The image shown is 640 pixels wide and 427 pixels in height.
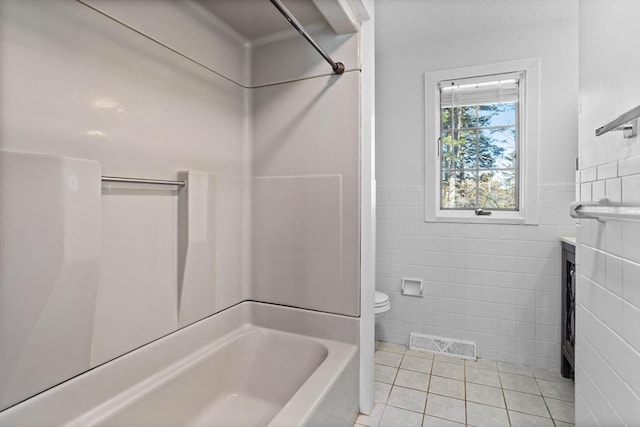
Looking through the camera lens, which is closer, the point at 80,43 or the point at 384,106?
the point at 80,43

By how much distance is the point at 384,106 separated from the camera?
2693 mm

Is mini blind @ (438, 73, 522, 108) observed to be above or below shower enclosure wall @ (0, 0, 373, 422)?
above

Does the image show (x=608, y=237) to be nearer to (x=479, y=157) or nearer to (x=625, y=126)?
(x=625, y=126)

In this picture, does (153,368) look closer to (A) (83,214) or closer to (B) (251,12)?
(A) (83,214)

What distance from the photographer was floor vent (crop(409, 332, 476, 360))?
7.93 feet

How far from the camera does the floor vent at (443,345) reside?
2.42 meters

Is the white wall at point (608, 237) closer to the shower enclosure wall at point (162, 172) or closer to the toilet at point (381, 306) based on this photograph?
the shower enclosure wall at point (162, 172)

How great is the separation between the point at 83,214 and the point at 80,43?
0.60 m

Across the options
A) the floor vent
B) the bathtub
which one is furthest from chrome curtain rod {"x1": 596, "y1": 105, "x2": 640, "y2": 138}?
the floor vent

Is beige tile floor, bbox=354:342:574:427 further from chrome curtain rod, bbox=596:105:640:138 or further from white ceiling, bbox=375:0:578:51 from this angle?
white ceiling, bbox=375:0:578:51

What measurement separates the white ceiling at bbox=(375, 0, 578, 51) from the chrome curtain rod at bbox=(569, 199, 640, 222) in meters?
1.62

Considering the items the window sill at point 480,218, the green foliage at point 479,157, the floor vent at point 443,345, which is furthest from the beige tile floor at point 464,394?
the green foliage at point 479,157

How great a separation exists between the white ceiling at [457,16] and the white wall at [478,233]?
0.07 m

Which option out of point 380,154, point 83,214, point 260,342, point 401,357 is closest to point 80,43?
point 83,214
